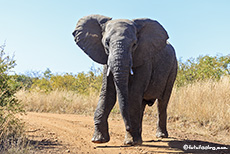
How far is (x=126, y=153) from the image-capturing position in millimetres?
6277

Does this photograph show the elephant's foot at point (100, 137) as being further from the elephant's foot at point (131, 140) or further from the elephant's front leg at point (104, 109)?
the elephant's foot at point (131, 140)

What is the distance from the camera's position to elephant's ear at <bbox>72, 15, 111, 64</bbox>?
22.2ft

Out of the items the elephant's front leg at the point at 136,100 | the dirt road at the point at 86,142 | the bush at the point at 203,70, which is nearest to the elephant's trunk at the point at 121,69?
the elephant's front leg at the point at 136,100

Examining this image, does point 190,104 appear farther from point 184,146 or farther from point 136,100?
point 136,100

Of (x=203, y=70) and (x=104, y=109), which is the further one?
(x=203, y=70)

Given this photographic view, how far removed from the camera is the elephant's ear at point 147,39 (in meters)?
6.69

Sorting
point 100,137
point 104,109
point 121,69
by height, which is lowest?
point 100,137

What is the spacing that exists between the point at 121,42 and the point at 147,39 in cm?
123

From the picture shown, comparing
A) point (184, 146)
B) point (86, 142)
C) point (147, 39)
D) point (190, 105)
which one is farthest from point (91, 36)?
point (190, 105)

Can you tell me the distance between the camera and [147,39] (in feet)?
22.8

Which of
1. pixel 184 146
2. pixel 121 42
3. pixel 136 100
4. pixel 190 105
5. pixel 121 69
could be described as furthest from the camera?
pixel 190 105

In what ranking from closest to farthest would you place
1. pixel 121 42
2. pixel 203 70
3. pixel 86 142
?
pixel 121 42
pixel 86 142
pixel 203 70

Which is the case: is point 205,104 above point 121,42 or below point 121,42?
below

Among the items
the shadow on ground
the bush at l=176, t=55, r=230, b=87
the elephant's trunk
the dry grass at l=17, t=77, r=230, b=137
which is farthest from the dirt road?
the bush at l=176, t=55, r=230, b=87
